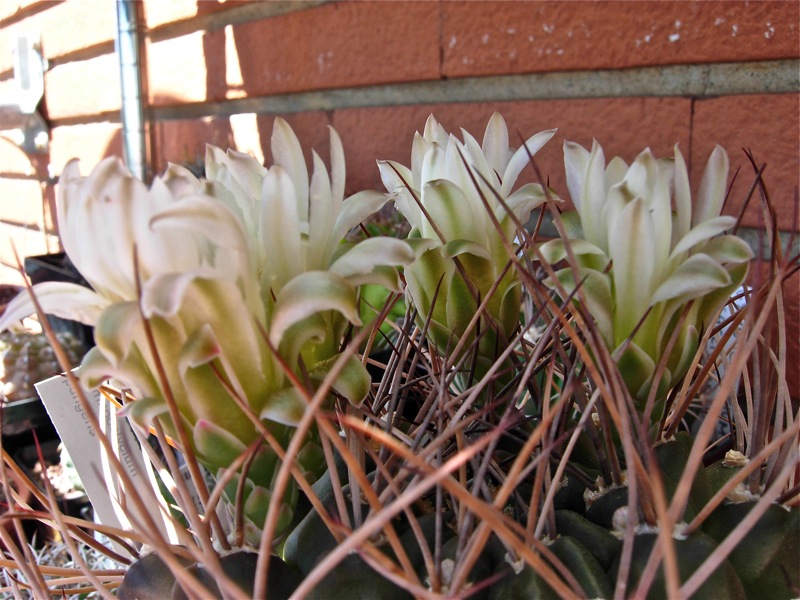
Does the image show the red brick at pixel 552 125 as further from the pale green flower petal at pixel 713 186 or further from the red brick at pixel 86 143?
the red brick at pixel 86 143

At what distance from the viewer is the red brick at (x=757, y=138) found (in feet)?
1.98

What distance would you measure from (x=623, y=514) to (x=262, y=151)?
98 centimetres

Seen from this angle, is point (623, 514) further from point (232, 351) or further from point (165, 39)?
point (165, 39)

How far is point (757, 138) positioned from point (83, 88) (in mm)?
1424

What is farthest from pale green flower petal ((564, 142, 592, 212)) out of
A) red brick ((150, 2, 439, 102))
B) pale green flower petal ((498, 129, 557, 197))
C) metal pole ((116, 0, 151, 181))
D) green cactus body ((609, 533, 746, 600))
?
metal pole ((116, 0, 151, 181))

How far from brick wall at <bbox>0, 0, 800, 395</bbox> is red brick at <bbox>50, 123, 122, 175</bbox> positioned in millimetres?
12

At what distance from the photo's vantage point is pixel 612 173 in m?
0.27

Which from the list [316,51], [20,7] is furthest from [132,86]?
[20,7]

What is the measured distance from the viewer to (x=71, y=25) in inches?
62.4

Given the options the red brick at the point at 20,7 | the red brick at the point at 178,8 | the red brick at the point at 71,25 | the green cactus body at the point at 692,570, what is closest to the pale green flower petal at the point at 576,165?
the green cactus body at the point at 692,570

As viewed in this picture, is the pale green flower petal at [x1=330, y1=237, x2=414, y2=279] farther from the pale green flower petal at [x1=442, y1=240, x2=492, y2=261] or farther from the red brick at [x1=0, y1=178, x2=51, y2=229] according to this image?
the red brick at [x1=0, y1=178, x2=51, y2=229]

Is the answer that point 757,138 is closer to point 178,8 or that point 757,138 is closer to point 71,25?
point 178,8

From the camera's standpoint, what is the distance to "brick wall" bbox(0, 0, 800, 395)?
2.04 ft

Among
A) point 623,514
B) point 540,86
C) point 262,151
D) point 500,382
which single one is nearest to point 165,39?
point 262,151
